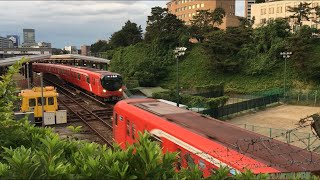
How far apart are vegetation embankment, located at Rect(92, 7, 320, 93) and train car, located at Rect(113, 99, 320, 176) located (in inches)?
1509

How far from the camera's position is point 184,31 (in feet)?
226

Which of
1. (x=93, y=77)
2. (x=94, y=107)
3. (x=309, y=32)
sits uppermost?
(x=309, y=32)

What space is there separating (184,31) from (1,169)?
6630cm

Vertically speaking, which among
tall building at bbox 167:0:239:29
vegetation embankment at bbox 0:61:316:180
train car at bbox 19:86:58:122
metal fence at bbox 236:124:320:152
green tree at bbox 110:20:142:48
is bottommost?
metal fence at bbox 236:124:320:152

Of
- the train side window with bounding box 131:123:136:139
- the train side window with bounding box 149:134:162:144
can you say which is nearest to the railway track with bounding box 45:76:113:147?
the train side window with bounding box 131:123:136:139

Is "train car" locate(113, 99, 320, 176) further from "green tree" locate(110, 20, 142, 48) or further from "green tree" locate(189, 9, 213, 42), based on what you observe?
"green tree" locate(110, 20, 142, 48)

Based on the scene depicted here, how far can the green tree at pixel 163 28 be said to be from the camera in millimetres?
68000

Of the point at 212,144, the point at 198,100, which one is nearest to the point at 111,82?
the point at 198,100

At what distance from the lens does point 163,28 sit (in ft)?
232

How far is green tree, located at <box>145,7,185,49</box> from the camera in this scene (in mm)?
68000

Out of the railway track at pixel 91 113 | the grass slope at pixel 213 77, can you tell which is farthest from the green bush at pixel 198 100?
the grass slope at pixel 213 77

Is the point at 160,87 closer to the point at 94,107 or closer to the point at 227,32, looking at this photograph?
the point at 227,32

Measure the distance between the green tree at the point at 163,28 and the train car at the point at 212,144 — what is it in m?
53.5

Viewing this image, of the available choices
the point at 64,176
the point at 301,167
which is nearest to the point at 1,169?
the point at 64,176
